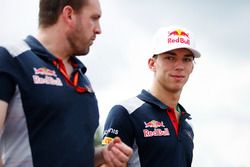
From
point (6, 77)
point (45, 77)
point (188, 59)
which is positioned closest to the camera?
point (6, 77)

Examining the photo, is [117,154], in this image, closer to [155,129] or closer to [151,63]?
[155,129]

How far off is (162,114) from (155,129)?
0.23 metres

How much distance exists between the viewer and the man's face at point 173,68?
4.60 m

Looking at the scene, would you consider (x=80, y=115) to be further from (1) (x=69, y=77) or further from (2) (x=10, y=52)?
(2) (x=10, y=52)

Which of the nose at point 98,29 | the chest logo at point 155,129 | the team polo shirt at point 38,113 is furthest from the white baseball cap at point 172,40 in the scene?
the team polo shirt at point 38,113

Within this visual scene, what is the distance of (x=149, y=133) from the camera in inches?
171

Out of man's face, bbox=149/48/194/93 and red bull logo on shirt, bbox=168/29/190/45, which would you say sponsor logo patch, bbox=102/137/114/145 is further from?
red bull logo on shirt, bbox=168/29/190/45

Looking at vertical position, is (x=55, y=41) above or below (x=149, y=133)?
above

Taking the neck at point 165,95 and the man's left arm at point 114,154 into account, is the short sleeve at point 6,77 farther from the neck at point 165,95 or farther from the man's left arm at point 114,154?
the neck at point 165,95

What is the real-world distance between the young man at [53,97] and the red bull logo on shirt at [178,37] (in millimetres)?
1517

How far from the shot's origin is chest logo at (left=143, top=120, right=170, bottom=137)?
4.36 m

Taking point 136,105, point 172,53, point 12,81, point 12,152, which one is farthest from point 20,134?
point 172,53

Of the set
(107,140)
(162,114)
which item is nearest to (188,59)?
(162,114)

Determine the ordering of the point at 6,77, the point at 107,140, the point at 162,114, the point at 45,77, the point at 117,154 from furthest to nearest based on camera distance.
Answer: the point at 162,114 → the point at 107,140 → the point at 117,154 → the point at 45,77 → the point at 6,77
